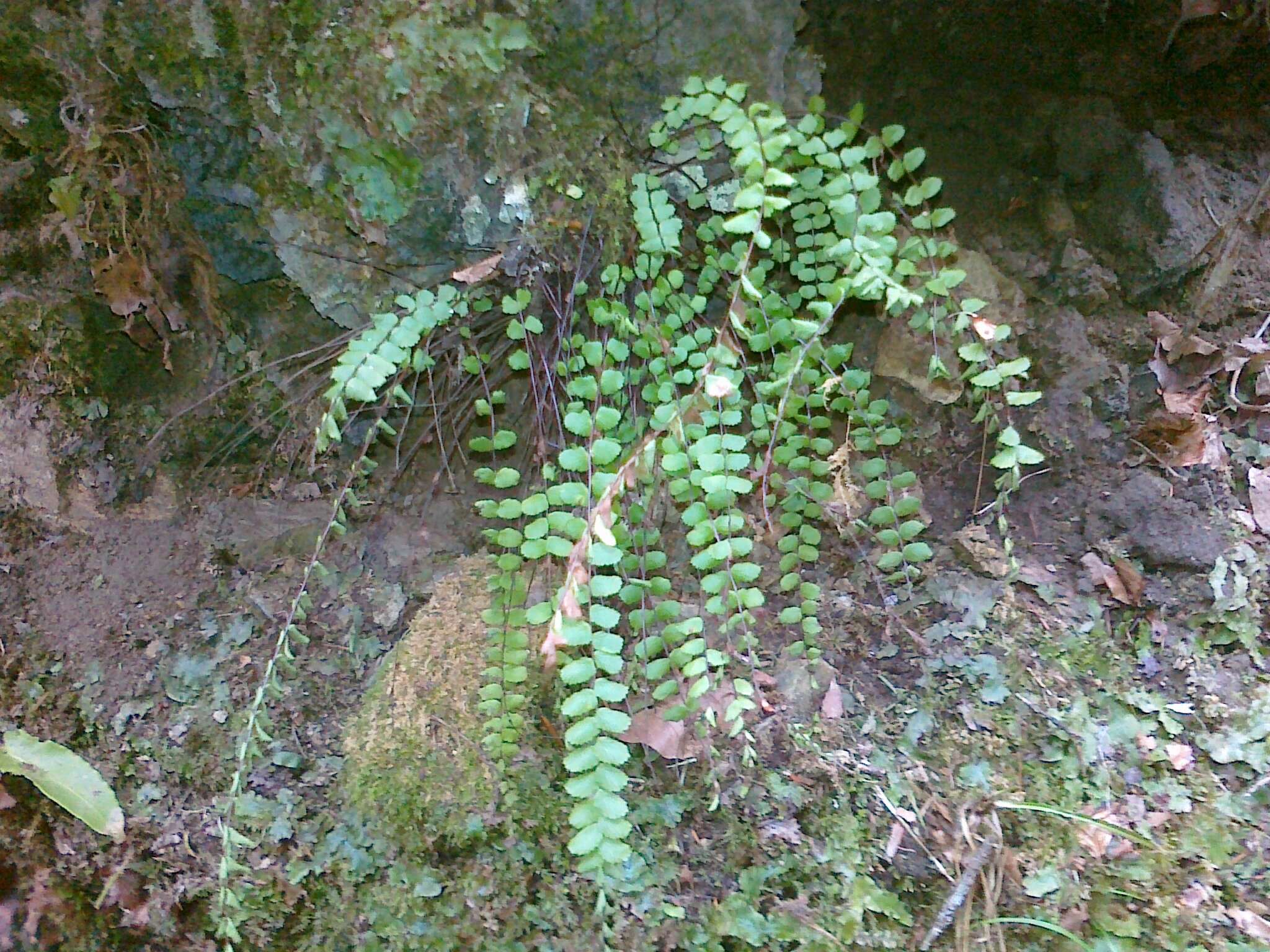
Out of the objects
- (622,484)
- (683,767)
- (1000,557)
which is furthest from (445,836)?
(1000,557)

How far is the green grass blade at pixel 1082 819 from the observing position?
1.57m

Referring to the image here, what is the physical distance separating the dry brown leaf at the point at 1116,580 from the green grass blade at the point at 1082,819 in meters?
0.54

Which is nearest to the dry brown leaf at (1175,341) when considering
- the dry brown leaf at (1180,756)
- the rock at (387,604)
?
the dry brown leaf at (1180,756)

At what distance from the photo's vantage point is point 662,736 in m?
1.74

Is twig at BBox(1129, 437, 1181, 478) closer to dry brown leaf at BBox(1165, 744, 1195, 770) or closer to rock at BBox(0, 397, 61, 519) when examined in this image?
dry brown leaf at BBox(1165, 744, 1195, 770)

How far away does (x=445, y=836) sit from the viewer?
1725mm

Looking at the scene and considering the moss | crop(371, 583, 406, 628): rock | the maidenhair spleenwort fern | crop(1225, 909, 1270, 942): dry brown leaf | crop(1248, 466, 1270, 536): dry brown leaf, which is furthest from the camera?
crop(371, 583, 406, 628): rock

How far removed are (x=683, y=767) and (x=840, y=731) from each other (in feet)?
1.24

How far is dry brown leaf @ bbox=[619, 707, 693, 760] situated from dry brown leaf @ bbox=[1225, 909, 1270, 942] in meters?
1.11

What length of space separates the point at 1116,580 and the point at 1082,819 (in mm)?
595

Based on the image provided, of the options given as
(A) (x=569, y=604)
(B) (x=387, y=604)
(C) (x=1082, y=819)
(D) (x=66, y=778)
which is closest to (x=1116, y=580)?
(C) (x=1082, y=819)

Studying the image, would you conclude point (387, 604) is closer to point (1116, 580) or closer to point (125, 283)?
point (125, 283)

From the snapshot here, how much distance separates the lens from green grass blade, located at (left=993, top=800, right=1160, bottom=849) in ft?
5.16

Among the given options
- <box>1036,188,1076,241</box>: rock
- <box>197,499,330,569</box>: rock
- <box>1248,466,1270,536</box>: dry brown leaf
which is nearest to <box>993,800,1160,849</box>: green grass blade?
<box>1248,466,1270,536</box>: dry brown leaf
